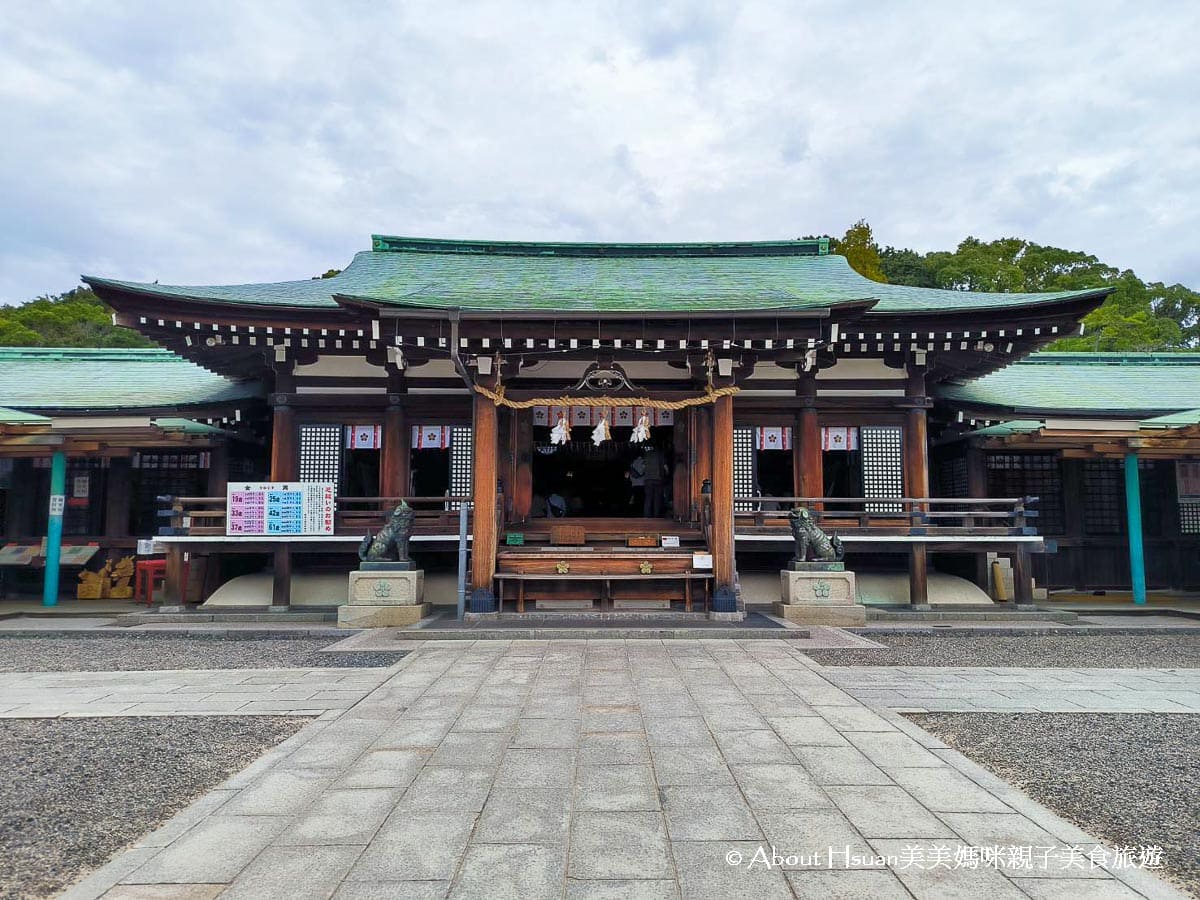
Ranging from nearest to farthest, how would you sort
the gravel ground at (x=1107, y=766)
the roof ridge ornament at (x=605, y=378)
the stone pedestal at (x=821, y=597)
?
the gravel ground at (x=1107, y=766)
the stone pedestal at (x=821, y=597)
the roof ridge ornament at (x=605, y=378)

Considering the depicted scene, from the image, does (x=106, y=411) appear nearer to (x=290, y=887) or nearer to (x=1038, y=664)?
(x=290, y=887)

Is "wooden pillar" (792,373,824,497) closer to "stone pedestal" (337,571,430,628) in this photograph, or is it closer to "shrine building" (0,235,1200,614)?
"shrine building" (0,235,1200,614)

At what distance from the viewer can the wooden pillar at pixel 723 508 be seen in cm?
982

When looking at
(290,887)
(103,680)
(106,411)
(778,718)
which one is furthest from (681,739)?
(106,411)

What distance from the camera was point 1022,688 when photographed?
20.7ft

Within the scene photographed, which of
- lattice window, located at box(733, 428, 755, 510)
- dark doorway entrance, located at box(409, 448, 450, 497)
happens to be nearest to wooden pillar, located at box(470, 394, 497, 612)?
dark doorway entrance, located at box(409, 448, 450, 497)

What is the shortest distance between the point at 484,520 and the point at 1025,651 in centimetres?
723

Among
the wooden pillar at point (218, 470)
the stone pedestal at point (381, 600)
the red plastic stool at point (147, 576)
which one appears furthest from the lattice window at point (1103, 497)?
the red plastic stool at point (147, 576)

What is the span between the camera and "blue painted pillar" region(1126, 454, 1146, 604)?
1230 cm

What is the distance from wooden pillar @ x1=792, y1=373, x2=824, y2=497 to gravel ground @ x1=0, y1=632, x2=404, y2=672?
7.42m

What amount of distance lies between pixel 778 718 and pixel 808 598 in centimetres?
522

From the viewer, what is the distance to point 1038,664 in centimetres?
751

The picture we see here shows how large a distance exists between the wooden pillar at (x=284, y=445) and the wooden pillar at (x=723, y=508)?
23.8ft

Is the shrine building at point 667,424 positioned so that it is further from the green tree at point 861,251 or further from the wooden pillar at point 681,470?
the green tree at point 861,251
